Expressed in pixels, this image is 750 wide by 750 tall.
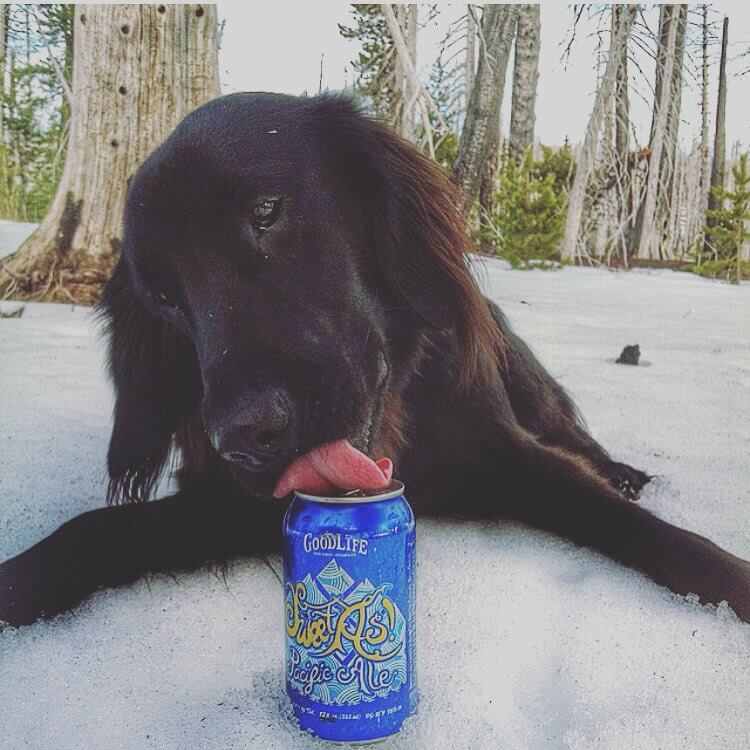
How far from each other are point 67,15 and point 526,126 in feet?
3.53

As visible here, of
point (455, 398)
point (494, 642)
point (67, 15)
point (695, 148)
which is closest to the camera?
point (494, 642)

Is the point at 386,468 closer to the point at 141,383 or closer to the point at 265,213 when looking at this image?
the point at 265,213

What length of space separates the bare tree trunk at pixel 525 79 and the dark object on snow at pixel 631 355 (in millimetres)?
577

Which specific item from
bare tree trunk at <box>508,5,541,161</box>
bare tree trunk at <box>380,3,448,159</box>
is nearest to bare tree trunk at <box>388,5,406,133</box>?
bare tree trunk at <box>380,3,448,159</box>

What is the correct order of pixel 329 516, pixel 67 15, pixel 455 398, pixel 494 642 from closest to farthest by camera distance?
pixel 329 516
pixel 494 642
pixel 455 398
pixel 67 15

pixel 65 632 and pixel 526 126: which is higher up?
pixel 526 126

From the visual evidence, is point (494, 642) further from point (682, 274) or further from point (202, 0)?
point (202, 0)

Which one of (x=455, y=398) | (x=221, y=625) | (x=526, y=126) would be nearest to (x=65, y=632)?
(x=221, y=625)

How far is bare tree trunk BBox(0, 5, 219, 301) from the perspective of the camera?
6.15 ft

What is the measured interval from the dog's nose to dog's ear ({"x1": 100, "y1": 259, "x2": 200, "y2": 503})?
51 cm

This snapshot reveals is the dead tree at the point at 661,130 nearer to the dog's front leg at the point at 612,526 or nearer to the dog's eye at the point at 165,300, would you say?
the dog's front leg at the point at 612,526

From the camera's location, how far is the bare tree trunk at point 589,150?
1871 millimetres

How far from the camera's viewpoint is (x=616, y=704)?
1.03 metres

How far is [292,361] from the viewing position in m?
1.08
